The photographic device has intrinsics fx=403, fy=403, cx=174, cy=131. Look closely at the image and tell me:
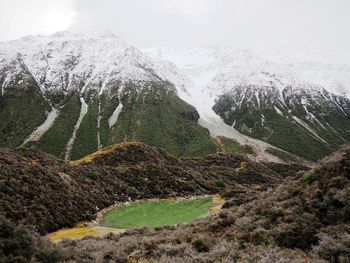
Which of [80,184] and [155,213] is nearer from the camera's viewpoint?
[155,213]

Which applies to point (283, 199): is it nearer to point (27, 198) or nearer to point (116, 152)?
point (27, 198)

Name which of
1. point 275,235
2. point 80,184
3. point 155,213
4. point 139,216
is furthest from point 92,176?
point 275,235

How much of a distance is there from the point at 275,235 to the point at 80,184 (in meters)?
26.7

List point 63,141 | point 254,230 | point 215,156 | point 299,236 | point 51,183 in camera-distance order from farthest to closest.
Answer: point 63,141 → point 215,156 → point 51,183 → point 254,230 → point 299,236

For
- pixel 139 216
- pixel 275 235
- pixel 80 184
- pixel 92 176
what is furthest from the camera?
pixel 92 176

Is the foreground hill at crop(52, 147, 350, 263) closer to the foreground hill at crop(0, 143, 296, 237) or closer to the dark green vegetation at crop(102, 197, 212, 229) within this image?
the foreground hill at crop(0, 143, 296, 237)

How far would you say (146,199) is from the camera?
4084cm

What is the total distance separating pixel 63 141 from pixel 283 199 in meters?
186

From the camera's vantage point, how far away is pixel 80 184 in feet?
124

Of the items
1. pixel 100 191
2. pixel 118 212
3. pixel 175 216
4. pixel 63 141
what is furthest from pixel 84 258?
pixel 63 141

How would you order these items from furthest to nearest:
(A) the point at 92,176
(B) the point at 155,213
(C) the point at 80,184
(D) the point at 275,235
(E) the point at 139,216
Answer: (A) the point at 92,176 < (C) the point at 80,184 < (B) the point at 155,213 < (E) the point at 139,216 < (D) the point at 275,235

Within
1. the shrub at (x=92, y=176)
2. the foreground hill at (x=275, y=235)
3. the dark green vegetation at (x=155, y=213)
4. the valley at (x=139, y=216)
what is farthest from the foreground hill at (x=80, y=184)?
the foreground hill at (x=275, y=235)

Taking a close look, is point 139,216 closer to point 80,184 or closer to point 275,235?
point 80,184

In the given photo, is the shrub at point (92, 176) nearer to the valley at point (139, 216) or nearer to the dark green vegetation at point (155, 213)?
the valley at point (139, 216)
